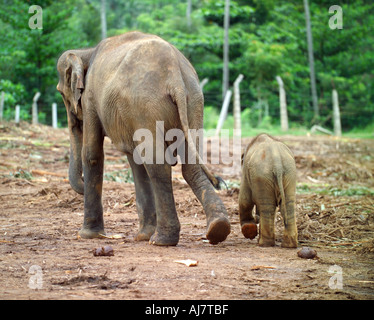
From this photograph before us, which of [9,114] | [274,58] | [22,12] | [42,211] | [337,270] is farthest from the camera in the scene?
[274,58]

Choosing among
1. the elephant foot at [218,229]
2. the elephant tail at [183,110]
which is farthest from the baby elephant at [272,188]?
the elephant tail at [183,110]

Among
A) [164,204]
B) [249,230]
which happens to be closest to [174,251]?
[164,204]

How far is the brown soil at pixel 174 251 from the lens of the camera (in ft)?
13.9

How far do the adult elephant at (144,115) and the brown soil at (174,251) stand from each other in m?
0.34

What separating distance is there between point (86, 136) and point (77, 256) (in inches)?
66.8

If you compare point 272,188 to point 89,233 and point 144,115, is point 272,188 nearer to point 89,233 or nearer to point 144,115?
point 144,115

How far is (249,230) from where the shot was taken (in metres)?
6.60

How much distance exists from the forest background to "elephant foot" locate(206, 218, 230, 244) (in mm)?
23089

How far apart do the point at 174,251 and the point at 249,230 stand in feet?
3.94

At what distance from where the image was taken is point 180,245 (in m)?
6.21

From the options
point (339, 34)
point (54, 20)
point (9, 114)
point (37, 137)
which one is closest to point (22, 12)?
point (54, 20)

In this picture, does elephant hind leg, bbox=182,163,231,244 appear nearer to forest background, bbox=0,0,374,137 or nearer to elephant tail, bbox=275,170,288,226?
elephant tail, bbox=275,170,288,226

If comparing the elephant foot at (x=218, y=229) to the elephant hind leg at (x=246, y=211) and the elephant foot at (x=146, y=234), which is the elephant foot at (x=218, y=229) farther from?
the elephant foot at (x=146, y=234)
